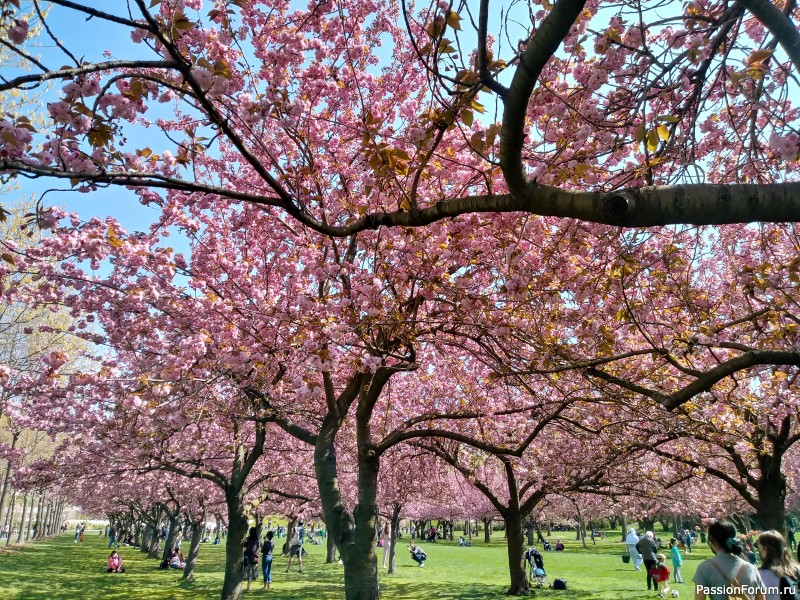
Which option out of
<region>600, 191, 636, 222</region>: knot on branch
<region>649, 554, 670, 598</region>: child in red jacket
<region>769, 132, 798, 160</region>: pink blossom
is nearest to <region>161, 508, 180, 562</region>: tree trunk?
<region>649, 554, 670, 598</region>: child in red jacket

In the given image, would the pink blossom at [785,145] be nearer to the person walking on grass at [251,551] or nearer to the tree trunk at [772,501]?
the tree trunk at [772,501]

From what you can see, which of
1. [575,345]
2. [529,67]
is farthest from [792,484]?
[529,67]

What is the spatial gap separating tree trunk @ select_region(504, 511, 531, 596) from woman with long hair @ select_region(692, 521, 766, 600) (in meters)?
10.7

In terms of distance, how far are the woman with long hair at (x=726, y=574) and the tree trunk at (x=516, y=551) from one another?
35.0 ft

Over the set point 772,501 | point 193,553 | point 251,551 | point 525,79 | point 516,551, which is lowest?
point 193,553

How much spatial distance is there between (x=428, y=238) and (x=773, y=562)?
5218 millimetres

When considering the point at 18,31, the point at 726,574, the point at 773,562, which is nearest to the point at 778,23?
the point at 726,574

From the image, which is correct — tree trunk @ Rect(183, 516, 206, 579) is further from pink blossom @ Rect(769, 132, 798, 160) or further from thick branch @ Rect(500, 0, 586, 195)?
pink blossom @ Rect(769, 132, 798, 160)

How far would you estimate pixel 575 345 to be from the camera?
7.94 m

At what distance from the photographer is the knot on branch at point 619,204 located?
115 inches

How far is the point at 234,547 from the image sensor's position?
1285 centimetres

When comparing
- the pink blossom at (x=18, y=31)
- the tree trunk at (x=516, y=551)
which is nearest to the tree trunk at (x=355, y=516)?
the pink blossom at (x=18, y=31)

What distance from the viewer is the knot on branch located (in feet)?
9.60

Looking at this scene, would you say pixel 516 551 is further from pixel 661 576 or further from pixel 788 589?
pixel 788 589
